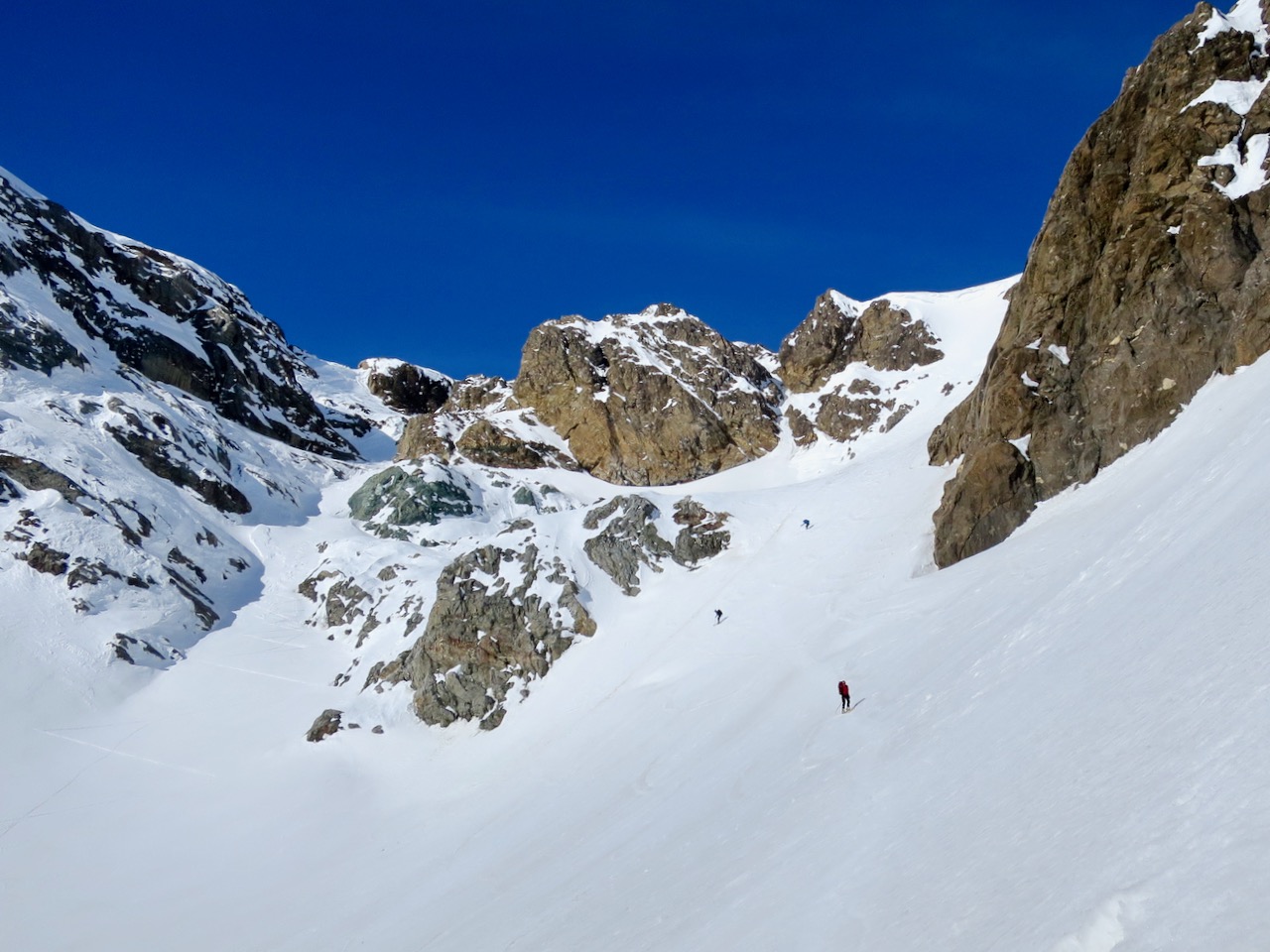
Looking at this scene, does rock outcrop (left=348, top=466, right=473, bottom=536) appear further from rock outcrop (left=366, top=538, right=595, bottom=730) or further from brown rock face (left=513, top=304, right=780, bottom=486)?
rock outcrop (left=366, top=538, right=595, bottom=730)

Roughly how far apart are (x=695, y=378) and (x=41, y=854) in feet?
256

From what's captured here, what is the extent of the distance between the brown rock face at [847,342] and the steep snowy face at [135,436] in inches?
2006

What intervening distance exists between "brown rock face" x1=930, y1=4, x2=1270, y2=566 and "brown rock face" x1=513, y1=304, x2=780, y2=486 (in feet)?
203

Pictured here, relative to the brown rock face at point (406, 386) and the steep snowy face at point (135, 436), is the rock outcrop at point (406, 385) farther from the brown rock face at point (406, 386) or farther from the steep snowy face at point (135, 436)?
the steep snowy face at point (135, 436)

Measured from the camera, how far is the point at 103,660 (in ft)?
160

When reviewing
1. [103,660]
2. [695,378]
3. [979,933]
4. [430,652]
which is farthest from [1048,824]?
[695,378]

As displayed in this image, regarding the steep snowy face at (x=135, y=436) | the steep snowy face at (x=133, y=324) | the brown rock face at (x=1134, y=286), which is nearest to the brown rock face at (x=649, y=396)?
the steep snowy face at (x=135, y=436)

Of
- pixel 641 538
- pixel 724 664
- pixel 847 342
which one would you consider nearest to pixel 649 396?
pixel 847 342

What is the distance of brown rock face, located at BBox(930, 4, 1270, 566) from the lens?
2934cm

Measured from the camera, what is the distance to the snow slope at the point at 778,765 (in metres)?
10.3

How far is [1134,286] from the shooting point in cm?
3156

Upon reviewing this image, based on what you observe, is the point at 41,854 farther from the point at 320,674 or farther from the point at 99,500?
the point at 99,500

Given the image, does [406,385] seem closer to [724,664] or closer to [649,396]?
[649,396]

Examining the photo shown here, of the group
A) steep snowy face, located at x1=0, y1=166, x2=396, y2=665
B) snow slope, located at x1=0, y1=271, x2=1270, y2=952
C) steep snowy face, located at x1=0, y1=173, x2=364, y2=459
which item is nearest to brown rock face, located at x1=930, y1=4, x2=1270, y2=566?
snow slope, located at x1=0, y1=271, x2=1270, y2=952
